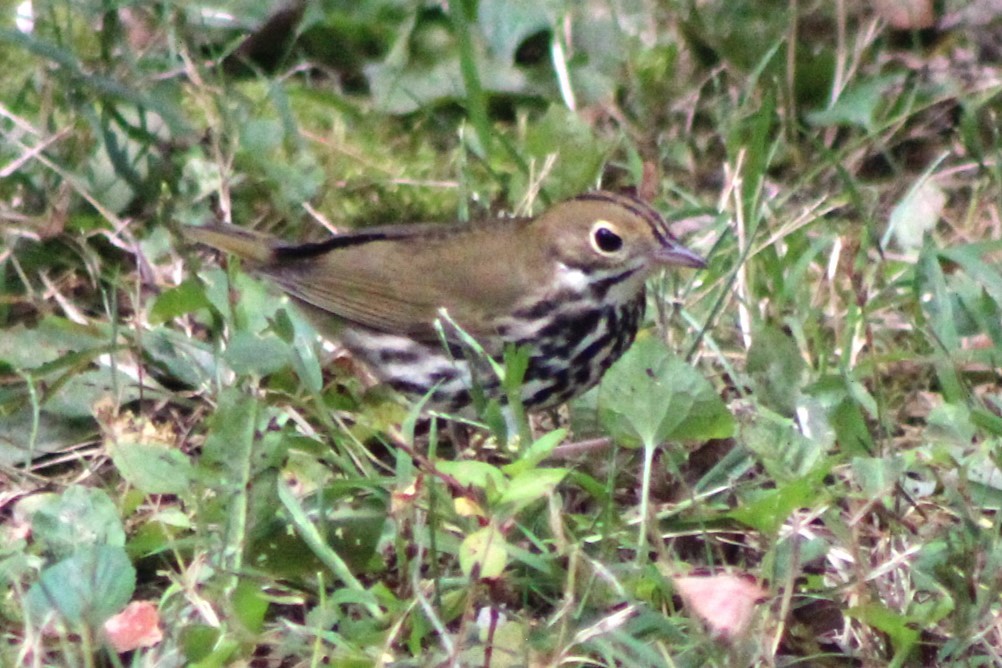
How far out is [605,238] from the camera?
3.49 metres

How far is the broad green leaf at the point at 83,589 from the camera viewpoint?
2.59 m

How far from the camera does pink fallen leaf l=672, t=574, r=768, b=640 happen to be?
2508 millimetres

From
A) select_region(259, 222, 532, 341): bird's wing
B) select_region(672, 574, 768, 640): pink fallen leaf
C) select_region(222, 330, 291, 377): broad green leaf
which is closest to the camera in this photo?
select_region(672, 574, 768, 640): pink fallen leaf

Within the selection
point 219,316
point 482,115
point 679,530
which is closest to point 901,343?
point 679,530

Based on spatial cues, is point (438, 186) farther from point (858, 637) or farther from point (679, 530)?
point (858, 637)

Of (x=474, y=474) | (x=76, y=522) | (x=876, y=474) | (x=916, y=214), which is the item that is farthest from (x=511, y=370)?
(x=916, y=214)

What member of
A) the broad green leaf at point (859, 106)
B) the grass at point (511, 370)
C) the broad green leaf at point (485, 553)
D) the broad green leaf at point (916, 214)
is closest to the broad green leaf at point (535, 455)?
the grass at point (511, 370)

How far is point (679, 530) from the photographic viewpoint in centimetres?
305

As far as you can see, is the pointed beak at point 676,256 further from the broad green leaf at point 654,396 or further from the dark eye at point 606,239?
the broad green leaf at point 654,396

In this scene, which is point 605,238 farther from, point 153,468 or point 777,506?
point 153,468

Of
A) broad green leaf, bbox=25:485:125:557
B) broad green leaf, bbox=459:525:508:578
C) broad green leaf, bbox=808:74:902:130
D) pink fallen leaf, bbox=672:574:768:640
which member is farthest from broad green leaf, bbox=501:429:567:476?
broad green leaf, bbox=808:74:902:130

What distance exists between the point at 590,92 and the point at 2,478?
221 cm

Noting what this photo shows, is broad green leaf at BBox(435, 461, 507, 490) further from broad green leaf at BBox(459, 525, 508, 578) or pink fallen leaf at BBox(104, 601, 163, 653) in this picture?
pink fallen leaf at BBox(104, 601, 163, 653)

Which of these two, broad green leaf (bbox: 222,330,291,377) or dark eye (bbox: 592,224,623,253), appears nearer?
broad green leaf (bbox: 222,330,291,377)
